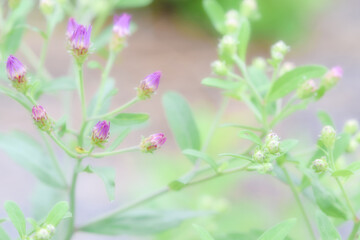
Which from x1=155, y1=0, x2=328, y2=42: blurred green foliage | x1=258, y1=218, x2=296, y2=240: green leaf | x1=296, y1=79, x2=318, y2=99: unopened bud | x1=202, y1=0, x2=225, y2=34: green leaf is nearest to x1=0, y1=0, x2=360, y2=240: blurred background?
x1=155, y1=0, x2=328, y2=42: blurred green foliage

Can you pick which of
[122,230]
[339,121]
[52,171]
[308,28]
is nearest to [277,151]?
[122,230]

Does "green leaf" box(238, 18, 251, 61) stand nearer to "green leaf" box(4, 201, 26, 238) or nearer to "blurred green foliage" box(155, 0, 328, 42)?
"green leaf" box(4, 201, 26, 238)

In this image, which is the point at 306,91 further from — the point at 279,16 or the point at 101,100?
the point at 279,16

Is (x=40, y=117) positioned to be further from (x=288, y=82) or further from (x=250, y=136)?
(x=288, y=82)

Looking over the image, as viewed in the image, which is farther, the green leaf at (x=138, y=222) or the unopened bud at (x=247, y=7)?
the unopened bud at (x=247, y=7)

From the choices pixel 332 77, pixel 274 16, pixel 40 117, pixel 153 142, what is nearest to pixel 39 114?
pixel 40 117

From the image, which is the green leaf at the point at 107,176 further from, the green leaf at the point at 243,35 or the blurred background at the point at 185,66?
the blurred background at the point at 185,66

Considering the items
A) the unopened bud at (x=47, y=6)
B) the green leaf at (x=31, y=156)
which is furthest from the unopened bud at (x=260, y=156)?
the unopened bud at (x=47, y=6)
